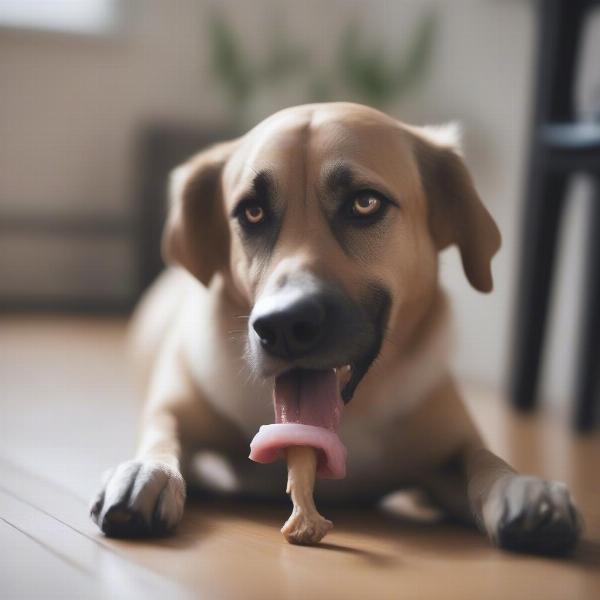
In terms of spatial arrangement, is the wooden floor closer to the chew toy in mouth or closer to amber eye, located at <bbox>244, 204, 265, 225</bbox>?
the chew toy in mouth

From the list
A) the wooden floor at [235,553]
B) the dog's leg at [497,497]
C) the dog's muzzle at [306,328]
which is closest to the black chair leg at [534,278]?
the wooden floor at [235,553]

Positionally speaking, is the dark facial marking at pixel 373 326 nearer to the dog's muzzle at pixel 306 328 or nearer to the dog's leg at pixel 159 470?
the dog's muzzle at pixel 306 328

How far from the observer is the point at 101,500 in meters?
1.16

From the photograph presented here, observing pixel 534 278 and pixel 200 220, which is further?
pixel 534 278

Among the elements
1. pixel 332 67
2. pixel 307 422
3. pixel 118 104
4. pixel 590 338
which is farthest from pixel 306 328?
pixel 118 104

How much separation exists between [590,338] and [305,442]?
1451mm

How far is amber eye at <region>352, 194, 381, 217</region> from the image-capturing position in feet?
4.25

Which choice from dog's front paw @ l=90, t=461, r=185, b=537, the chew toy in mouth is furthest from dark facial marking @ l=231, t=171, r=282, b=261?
dog's front paw @ l=90, t=461, r=185, b=537

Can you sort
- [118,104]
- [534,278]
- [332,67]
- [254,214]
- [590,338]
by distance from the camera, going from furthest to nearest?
[118,104], [332,67], [534,278], [590,338], [254,214]

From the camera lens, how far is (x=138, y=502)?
1.14m

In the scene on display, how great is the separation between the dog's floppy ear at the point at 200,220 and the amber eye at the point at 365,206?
0.98ft

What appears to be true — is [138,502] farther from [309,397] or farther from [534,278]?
[534,278]

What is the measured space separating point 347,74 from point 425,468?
285 centimetres

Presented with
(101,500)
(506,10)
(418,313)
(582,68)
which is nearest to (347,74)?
(506,10)
